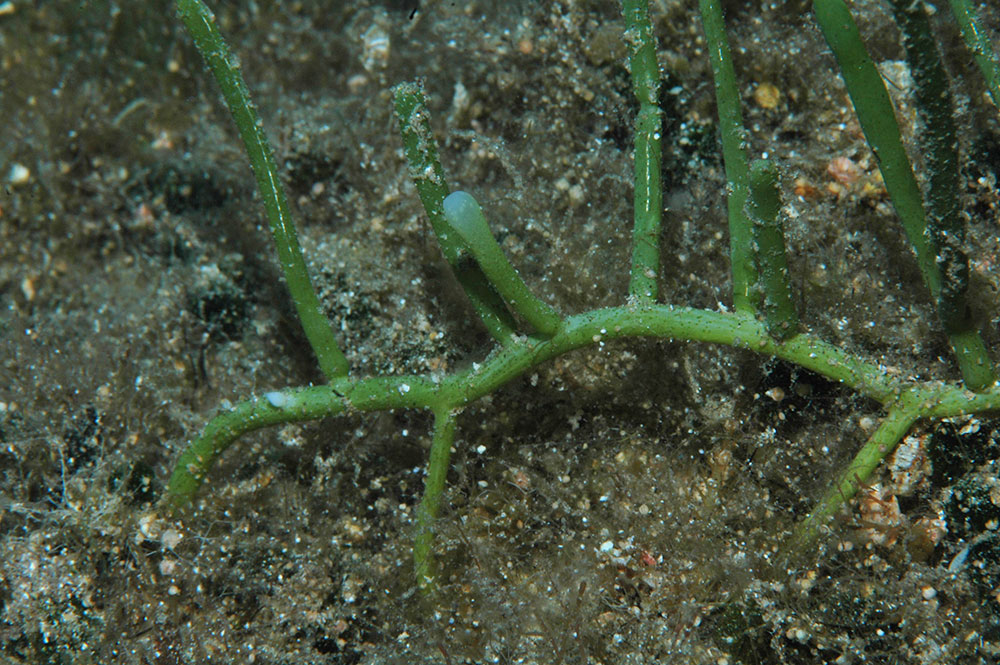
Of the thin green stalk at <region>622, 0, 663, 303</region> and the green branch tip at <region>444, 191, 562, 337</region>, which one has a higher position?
the thin green stalk at <region>622, 0, 663, 303</region>

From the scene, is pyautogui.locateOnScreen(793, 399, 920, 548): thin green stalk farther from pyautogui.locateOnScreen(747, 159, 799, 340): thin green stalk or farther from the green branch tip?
the green branch tip

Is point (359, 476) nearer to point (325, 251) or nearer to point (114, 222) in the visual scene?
point (325, 251)

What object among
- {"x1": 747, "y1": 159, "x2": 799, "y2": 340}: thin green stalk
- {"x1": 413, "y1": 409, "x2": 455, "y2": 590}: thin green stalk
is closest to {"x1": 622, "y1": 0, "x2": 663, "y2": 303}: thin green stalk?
{"x1": 747, "y1": 159, "x2": 799, "y2": 340}: thin green stalk

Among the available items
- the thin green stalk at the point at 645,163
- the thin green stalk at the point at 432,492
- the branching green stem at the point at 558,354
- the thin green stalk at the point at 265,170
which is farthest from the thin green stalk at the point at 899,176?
the thin green stalk at the point at 265,170

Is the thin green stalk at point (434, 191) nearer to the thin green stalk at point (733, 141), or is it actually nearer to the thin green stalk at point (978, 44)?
the thin green stalk at point (733, 141)

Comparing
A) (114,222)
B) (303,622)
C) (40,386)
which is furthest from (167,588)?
(114,222)

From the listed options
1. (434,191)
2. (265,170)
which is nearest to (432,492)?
(434,191)

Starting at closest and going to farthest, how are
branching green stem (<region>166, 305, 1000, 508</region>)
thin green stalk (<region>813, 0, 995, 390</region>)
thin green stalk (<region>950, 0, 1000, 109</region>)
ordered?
thin green stalk (<region>813, 0, 995, 390</region>) → thin green stalk (<region>950, 0, 1000, 109</region>) → branching green stem (<region>166, 305, 1000, 508</region>)
